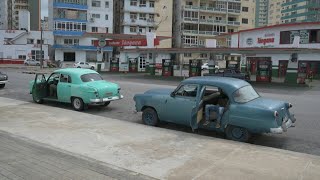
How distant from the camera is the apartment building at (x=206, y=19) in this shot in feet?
286

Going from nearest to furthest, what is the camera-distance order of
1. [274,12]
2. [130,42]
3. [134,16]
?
[130,42], [134,16], [274,12]

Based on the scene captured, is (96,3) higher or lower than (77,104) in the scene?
higher

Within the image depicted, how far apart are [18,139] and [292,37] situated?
1626 inches

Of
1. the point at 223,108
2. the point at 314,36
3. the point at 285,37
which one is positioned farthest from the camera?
the point at 285,37

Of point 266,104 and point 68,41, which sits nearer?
point 266,104

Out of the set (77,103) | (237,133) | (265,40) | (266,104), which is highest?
(265,40)

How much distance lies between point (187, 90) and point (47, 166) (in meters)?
4.89

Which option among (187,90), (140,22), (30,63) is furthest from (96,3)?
(187,90)

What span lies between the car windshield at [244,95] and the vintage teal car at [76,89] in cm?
595

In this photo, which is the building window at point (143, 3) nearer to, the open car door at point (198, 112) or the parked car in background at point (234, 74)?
the parked car in background at point (234, 74)

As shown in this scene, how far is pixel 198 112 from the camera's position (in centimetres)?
1035

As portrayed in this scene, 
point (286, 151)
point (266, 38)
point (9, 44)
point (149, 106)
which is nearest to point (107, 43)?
point (266, 38)

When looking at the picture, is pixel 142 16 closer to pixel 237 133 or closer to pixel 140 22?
pixel 140 22

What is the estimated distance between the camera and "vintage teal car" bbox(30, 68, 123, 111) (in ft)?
47.0
